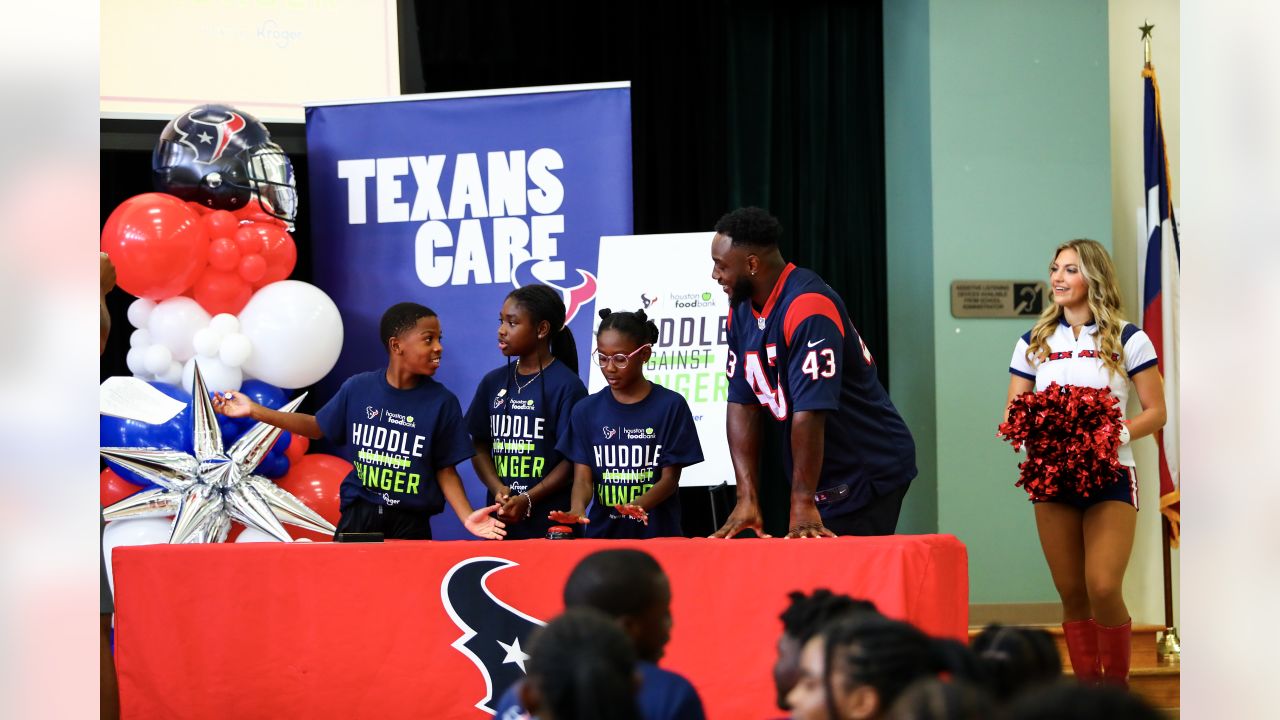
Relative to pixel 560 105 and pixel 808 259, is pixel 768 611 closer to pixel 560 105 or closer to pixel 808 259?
pixel 560 105

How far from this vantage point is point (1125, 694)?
1518 mm

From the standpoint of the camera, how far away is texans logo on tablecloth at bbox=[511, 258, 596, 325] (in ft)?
20.2

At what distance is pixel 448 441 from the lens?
4449 millimetres

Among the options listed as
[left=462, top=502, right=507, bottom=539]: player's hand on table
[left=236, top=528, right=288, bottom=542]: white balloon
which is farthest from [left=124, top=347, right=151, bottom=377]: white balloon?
[left=462, top=502, right=507, bottom=539]: player's hand on table

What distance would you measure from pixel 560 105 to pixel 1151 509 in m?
3.77

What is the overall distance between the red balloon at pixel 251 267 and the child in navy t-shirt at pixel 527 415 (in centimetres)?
153

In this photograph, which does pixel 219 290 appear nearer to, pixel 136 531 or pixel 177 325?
pixel 177 325

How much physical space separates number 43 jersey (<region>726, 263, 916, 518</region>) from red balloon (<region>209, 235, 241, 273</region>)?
267 centimetres

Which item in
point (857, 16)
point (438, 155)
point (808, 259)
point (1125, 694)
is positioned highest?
point (857, 16)

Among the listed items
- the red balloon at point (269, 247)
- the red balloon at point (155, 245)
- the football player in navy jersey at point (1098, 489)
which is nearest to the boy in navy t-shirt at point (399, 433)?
the red balloon at point (155, 245)

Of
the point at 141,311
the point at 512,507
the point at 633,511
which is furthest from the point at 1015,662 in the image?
the point at 141,311

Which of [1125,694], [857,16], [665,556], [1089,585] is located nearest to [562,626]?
[1125,694]

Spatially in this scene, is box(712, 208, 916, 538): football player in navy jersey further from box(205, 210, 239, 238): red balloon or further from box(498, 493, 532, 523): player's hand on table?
box(205, 210, 239, 238): red balloon

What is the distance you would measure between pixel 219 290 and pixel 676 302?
6.98ft
